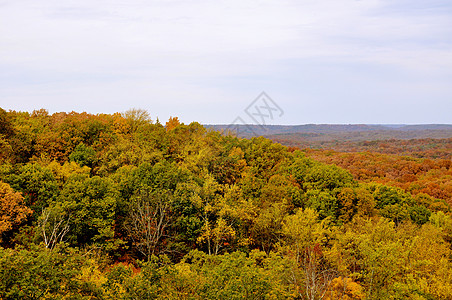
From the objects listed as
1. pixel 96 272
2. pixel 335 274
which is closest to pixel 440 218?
pixel 335 274

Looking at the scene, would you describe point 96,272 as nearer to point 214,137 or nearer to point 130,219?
point 130,219

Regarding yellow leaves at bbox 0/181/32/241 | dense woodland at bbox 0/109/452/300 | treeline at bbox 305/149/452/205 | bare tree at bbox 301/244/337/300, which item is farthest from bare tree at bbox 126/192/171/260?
treeline at bbox 305/149/452/205

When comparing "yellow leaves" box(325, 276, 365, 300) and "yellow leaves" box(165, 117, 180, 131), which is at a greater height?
"yellow leaves" box(165, 117, 180, 131)

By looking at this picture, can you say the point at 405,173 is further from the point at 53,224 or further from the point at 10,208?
the point at 10,208

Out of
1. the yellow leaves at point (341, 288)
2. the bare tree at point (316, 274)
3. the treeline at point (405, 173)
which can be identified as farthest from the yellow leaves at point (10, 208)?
the treeline at point (405, 173)

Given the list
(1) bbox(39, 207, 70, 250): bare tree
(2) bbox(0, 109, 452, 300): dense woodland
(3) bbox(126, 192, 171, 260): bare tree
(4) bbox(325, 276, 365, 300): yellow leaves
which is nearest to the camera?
(2) bbox(0, 109, 452, 300): dense woodland

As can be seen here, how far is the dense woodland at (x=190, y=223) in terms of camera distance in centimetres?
2288

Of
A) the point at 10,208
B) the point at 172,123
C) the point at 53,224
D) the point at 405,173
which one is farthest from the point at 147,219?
the point at 405,173

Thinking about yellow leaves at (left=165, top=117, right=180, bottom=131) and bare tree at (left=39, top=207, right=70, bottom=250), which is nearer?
bare tree at (left=39, top=207, right=70, bottom=250)

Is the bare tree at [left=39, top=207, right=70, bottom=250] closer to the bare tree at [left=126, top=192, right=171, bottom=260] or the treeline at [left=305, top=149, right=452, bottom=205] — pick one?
the bare tree at [left=126, top=192, right=171, bottom=260]

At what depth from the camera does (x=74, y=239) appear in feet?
117

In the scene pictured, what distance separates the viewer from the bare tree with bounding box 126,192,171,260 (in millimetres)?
38344

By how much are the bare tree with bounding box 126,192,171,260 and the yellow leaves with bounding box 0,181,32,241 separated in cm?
1033

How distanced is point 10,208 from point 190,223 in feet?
58.6
